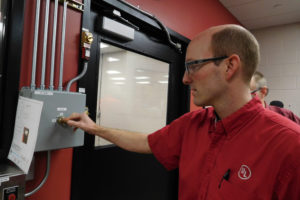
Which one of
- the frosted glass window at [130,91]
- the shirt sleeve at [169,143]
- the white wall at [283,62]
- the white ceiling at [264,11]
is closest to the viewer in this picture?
the shirt sleeve at [169,143]

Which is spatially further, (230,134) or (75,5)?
(75,5)

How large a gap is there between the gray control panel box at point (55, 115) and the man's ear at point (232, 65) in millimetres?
663

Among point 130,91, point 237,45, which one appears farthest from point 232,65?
point 130,91

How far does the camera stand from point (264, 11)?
303cm

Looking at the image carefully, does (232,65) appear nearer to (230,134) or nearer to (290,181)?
(230,134)

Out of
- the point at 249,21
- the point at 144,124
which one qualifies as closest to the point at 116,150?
the point at 144,124

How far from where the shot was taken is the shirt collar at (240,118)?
Result: 31.6 inches

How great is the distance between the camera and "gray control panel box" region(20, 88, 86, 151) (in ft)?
2.79

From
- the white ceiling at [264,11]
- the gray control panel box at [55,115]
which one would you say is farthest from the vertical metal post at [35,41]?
the white ceiling at [264,11]

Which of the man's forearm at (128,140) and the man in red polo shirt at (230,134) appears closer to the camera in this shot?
the man in red polo shirt at (230,134)

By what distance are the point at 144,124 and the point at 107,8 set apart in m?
1.04

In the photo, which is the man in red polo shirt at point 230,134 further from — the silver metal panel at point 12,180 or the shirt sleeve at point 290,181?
the silver metal panel at point 12,180

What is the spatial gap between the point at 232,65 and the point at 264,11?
112 inches

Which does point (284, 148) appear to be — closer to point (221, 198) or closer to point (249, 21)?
point (221, 198)
